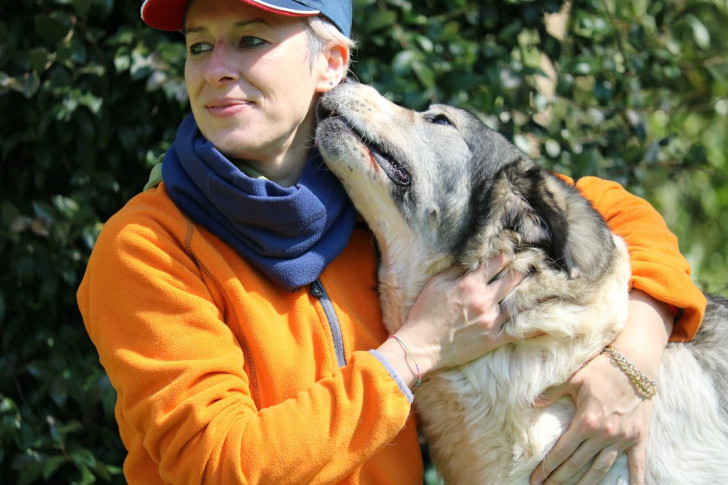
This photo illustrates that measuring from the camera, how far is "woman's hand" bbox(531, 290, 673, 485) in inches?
83.7

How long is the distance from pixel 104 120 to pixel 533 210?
1802mm

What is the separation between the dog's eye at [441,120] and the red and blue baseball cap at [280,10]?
0.40 metres

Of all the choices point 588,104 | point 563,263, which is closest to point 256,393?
point 563,263

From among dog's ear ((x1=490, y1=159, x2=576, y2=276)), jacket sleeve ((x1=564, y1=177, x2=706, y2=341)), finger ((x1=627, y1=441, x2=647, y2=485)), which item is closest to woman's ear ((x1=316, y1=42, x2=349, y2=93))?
dog's ear ((x1=490, y1=159, x2=576, y2=276))

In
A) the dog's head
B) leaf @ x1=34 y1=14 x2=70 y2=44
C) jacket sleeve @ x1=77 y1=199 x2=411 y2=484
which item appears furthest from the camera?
leaf @ x1=34 y1=14 x2=70 y2=44

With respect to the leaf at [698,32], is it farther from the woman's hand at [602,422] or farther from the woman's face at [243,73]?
the woman's face at [243,73]

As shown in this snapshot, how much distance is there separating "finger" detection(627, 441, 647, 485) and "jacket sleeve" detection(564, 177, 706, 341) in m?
0.40

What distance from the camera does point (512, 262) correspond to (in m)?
2.25

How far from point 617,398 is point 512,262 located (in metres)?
0.47

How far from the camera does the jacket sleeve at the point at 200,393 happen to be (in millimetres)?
1789

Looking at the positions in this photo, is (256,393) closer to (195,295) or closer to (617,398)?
(195,295)

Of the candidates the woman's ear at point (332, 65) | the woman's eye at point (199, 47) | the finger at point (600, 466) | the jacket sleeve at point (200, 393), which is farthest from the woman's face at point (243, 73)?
the finger at point (600, 466)

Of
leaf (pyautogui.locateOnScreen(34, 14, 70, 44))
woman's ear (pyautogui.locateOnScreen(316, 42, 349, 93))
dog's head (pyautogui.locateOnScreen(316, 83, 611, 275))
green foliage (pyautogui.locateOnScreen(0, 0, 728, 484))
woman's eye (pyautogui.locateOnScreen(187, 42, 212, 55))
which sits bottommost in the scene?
green foliage (pyautogui.locateOnScreen(0, 0, 728, 484))

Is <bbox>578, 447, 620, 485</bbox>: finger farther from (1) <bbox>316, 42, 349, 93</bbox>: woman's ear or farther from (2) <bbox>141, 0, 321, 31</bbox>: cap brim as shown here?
(2) <bbox>141, 0, 321, 31</bbox>: cap brim
